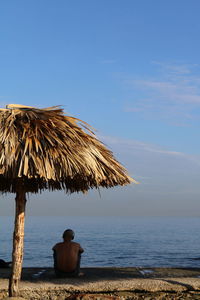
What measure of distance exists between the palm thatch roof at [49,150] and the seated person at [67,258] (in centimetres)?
174

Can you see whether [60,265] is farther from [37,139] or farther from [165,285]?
[37,139]

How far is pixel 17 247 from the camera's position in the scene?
24.3 ft

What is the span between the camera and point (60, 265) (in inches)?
349

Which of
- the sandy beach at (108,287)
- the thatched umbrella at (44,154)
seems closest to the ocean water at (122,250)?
the sandy beach at (108,287)

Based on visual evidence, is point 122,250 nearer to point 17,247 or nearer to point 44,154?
point 17,247

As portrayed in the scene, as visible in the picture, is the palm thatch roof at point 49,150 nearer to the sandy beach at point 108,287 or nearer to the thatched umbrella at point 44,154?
the thatched umbrella at point 44,154

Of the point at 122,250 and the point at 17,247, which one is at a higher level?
the point at 17,247

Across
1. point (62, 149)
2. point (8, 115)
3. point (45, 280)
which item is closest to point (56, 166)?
point (62, 149)

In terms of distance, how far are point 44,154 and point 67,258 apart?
2.86m

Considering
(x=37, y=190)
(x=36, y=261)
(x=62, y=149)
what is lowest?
(x=36, y=261)

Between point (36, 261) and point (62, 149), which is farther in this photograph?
point (36, 261)

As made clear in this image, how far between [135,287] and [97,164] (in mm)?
2460

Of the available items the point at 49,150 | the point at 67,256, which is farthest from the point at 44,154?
the point at 67,256

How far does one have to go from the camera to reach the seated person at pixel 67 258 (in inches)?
348
